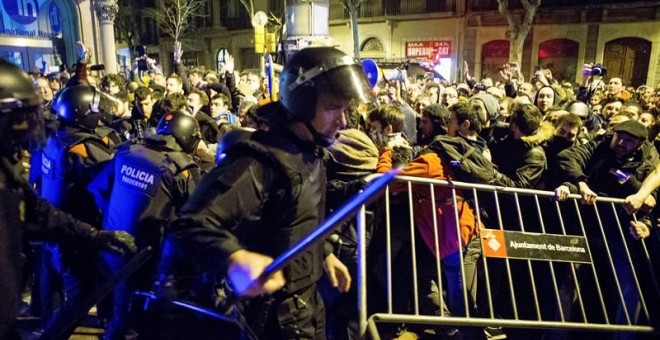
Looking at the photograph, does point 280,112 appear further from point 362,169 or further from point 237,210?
point 362,169

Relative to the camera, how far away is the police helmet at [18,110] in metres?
1.96

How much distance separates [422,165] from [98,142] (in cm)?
255

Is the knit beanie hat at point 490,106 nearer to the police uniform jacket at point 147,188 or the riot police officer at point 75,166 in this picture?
the police uniform jacket at point 147,188

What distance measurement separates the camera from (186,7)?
119 feet

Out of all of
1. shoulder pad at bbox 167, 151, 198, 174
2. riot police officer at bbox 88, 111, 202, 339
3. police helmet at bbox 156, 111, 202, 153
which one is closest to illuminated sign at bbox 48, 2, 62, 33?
police helmet at bbox 156, 111, 202, 153

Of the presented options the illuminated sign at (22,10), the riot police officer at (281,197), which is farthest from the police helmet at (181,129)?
the illuminated sign at (22,10)

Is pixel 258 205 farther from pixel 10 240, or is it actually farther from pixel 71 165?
pixel 71 165

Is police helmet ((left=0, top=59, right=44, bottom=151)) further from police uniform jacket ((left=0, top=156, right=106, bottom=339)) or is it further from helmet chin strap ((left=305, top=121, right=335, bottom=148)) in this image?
helmet chin strap ((left=305, top=121, right=335, bottom=148))

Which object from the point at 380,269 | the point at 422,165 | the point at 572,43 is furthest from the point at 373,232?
the point at 572,43

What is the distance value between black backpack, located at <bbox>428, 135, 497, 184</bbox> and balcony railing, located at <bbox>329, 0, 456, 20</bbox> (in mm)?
27164

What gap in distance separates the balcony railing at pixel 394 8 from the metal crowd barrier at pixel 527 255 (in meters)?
26.8

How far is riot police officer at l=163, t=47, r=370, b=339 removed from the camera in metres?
1.76

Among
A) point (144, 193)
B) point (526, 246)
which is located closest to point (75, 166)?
point (144, 193)

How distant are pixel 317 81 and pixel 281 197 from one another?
1.71 ft
